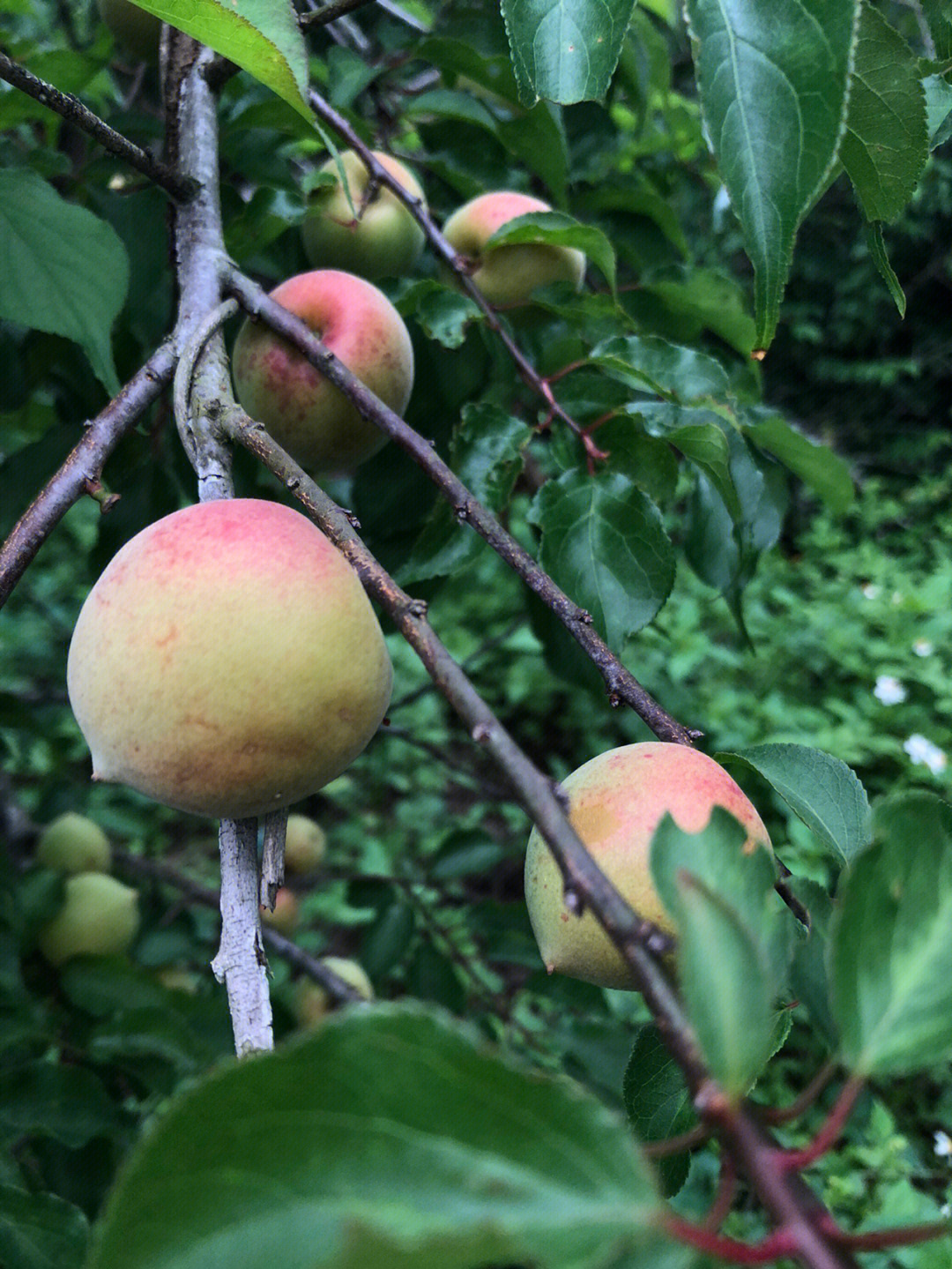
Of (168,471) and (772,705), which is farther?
(772,705)

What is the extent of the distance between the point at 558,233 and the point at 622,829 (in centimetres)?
59

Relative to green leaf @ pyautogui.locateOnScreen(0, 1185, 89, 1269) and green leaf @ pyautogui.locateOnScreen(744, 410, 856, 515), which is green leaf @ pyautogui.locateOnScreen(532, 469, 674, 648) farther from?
green leaf @ pyautogui.locateOnScreen(0, 1185, 89, 1269)

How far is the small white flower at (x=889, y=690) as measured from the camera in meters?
2.22

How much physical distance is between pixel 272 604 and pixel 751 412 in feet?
2.32

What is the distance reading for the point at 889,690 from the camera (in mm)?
2236

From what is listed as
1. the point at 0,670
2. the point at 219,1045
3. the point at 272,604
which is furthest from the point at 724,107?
the point at 0,670

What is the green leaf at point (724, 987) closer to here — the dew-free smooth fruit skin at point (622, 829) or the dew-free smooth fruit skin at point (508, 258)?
the dew-free smooth fruit skin at point (622, 829)

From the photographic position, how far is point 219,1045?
45.4 inches

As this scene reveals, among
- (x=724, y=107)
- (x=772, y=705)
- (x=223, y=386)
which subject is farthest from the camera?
(x=772, y=705)

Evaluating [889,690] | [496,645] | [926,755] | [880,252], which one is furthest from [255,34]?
[889,690]

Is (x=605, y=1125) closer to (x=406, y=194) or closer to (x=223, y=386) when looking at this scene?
(x=223, y=386)

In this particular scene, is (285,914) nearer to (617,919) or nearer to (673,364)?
(673,364)

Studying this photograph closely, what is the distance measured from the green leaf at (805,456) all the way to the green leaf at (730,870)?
2.08 feet

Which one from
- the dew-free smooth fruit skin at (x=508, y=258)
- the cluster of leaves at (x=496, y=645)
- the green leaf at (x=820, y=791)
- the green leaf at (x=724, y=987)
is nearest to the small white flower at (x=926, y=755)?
the cluster of leaves at (x=496, y=645)
